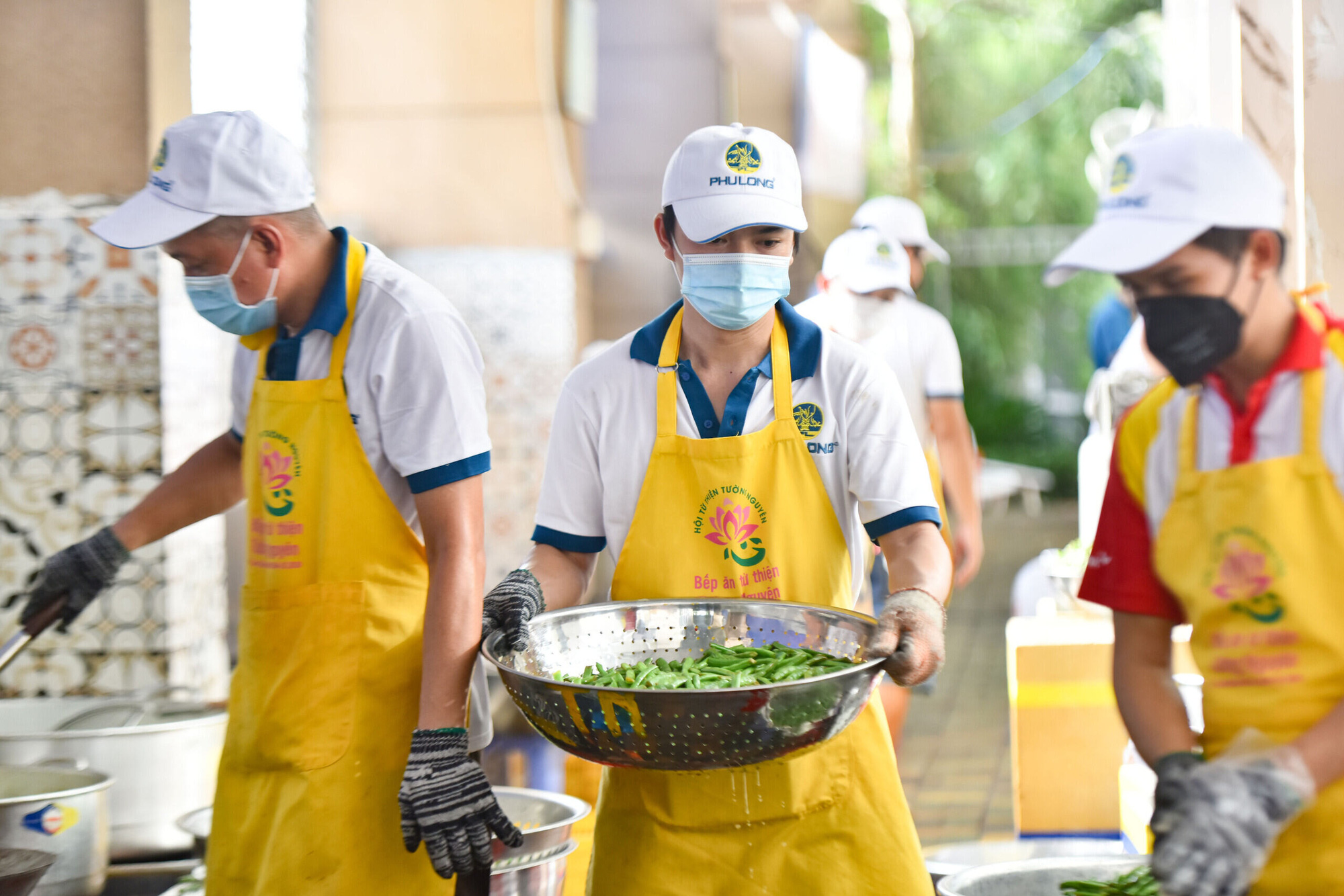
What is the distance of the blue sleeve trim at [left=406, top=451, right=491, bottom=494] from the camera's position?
81.0 inches

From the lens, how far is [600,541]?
2.30 meters

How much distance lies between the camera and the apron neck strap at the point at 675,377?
2.17 metres

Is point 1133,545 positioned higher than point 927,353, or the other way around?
point 927,353

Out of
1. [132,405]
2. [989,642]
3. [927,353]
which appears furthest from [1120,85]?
[132,405]

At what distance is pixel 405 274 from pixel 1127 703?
1.42m

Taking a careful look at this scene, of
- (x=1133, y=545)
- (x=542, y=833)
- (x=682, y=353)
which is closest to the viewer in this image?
(x=1133, y=545)

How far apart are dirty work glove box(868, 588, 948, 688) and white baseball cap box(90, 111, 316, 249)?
126 cm

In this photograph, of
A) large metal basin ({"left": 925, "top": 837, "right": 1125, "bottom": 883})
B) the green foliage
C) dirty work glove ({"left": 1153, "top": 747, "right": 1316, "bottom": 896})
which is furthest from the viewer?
the green foliage

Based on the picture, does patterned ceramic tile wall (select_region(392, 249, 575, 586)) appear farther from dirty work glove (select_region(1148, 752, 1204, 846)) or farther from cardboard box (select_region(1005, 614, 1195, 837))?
dirty work glove (select_region(1148, 752, 1204, 846))

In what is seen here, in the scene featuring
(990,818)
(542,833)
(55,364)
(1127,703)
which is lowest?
(990,818)

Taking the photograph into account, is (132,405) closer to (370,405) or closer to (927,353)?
(370,405)

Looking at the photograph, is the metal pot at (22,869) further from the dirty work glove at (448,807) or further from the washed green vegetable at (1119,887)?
the washed green vegetable at (1119,887)

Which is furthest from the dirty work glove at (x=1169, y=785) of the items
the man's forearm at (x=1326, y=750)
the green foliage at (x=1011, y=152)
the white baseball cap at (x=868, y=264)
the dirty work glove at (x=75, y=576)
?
the green foliage at (x=1011, y=152)

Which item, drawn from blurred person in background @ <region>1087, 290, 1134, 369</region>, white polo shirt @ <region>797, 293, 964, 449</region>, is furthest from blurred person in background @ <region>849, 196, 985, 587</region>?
blurred person in background @ <region>1087, 290, 1134, 369</region>
